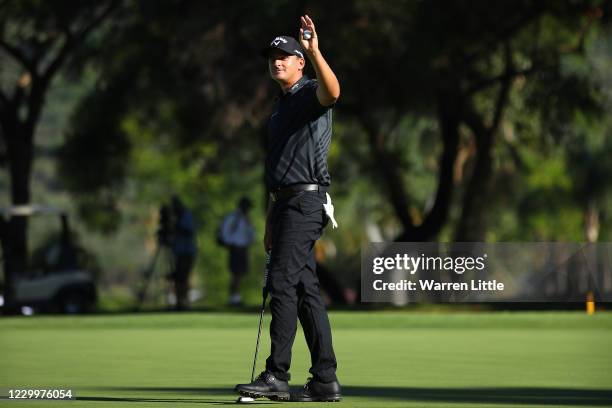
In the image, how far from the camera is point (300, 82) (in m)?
8.43

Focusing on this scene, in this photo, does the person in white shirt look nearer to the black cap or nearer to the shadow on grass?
the shadow on grass

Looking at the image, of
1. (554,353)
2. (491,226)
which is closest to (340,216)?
(491,226)

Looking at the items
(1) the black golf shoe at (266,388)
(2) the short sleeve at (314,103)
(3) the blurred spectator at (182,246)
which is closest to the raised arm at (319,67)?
(2) the short sleeve at (314,103)

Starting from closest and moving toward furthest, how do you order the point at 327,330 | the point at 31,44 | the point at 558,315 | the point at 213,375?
1. the point at 327,330
2. the point at 213,375
3. the point at 558,315
4. the point at 31,44

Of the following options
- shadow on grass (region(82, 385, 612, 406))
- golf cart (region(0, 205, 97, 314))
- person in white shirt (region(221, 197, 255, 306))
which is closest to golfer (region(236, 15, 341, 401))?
→ shadow on grass (region(82, 385, 612, 406))

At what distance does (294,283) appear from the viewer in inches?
329

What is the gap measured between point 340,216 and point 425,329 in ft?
174

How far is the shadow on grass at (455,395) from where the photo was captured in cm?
832

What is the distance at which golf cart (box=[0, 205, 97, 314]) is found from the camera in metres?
27.6

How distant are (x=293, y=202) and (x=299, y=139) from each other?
35 centimetres

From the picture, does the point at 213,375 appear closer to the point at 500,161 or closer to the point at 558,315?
the point at 558,315

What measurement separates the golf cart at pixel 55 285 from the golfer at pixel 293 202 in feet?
64.0

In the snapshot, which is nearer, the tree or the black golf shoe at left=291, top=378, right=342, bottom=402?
the black golf shoe at left=291, top=378, right=342, bottom=402

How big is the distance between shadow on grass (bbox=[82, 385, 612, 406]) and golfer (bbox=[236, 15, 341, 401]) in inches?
14.5
